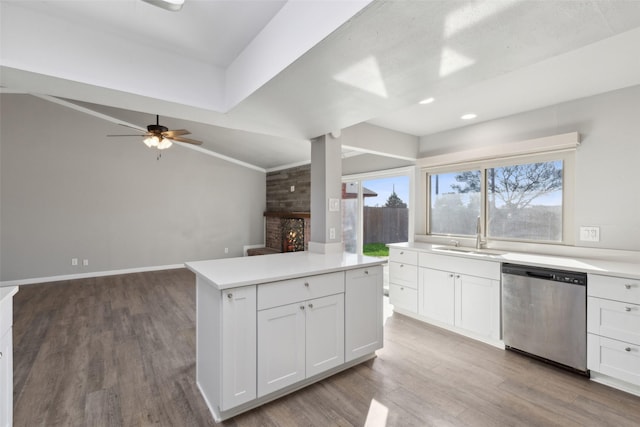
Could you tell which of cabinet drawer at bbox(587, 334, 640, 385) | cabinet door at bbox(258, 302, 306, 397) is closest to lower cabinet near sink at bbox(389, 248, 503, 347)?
cabinet drawer at bbox(587, 334, 640, 385)

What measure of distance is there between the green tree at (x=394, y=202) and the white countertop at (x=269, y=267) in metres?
1.97

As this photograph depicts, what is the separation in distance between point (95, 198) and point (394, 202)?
5571 mm

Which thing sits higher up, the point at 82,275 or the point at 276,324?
the point at 276,324

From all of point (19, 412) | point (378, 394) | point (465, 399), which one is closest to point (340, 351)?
point (378, 394)

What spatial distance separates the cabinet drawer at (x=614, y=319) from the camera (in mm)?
1958

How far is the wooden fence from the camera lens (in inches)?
170

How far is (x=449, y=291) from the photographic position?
3014mm

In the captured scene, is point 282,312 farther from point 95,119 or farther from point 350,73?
point 95,119

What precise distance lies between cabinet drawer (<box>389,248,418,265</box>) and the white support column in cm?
97

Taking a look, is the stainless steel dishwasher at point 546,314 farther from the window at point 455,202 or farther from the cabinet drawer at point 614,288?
the window at point 455,202

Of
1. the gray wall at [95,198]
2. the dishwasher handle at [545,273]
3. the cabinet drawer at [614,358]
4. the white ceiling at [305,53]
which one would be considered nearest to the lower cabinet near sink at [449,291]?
the dishwasher handle at [545,273]

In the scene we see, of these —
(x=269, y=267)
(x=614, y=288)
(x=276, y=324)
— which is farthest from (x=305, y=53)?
(x=614, y=288)

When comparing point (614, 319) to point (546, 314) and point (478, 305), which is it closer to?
point (546, 314)

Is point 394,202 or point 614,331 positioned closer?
point 614,331
